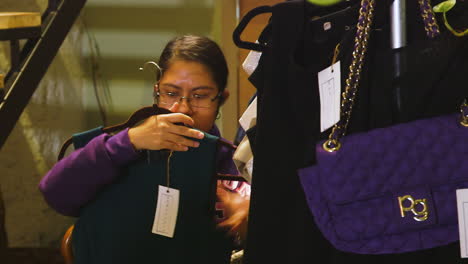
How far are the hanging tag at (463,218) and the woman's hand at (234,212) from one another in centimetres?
61

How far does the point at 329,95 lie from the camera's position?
1193 millimetres

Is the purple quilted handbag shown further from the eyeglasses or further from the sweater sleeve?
the eyeglasses

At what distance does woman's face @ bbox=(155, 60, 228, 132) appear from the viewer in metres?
1.89

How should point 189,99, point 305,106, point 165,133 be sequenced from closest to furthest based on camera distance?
point 305,106
point 165,133
point 189,99

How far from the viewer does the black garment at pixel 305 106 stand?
3.79 ft

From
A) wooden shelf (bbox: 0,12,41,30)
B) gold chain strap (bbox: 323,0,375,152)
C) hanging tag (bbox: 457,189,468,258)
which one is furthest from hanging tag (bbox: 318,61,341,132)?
wooden shelf (bbox: 0,12,41,30)

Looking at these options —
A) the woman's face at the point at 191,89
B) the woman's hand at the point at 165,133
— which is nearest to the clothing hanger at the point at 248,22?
the woman's hand at the point at 165,133

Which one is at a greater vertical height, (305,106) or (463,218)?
(305,106)

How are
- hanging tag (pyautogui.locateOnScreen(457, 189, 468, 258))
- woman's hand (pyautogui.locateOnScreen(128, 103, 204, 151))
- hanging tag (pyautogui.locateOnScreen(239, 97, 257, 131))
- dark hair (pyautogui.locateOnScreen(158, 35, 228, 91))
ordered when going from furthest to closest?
dark hair (pyautogui.locateOnScreen(158, 35, 228, 91)) → woman's hand (pyautogui.locateOnScreen(128, 103, 204, 151)) → hanging tag (pyautogui.locateOnScreen(239, 97, 257, 131)) → hanging tag (pyautogui.locateOnScreen(457, 189, 468, 258))

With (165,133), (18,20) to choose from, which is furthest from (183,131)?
(18,20)

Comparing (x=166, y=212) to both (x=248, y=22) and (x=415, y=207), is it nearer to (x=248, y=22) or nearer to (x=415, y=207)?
(x=248, y=22)

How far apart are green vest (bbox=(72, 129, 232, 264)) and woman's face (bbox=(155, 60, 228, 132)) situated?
0.28 metres

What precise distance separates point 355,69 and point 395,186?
203 mm

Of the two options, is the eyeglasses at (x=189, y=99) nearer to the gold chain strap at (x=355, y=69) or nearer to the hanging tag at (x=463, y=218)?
the gold chain strap at (x=355, y=69)
